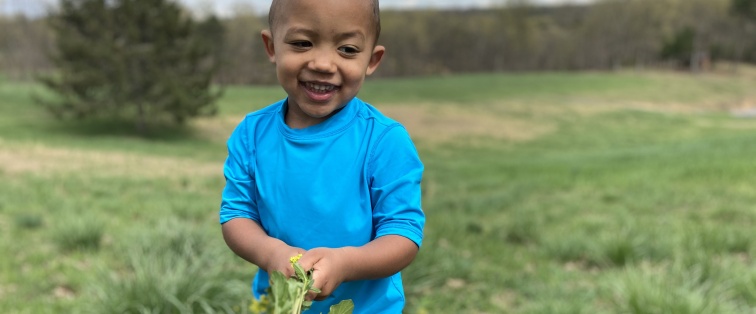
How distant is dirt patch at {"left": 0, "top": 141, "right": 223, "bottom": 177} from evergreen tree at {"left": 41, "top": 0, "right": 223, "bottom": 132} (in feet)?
26.1

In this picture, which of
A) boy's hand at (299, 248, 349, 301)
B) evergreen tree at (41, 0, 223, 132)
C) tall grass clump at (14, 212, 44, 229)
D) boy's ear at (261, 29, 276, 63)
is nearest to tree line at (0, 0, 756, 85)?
evergreen tree at (41, 0, 223, 132)

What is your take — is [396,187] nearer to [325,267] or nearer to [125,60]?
[325,267]

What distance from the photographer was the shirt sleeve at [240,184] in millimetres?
1350

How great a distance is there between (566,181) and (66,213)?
6794mm

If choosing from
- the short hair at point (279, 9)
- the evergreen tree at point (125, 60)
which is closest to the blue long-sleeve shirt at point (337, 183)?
the short hair at point (279, 9)

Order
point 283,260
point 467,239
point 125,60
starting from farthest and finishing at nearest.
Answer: point 125,60 < point 467,239 < point 283,260

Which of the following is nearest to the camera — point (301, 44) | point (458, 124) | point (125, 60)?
point (301, 44)

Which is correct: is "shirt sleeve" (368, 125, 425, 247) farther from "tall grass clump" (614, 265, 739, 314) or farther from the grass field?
"tall grass clump" (614, 265, 739, 314)

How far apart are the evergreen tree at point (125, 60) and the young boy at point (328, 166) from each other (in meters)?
21.8

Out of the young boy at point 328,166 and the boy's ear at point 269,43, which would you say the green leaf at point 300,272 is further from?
the boy's ear at point 269,43

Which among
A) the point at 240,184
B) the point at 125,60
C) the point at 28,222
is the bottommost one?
the point at 28,222

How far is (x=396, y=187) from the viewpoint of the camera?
4.11ft

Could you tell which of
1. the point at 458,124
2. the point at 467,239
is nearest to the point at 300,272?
the point at 467,239

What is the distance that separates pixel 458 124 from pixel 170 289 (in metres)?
24.7
